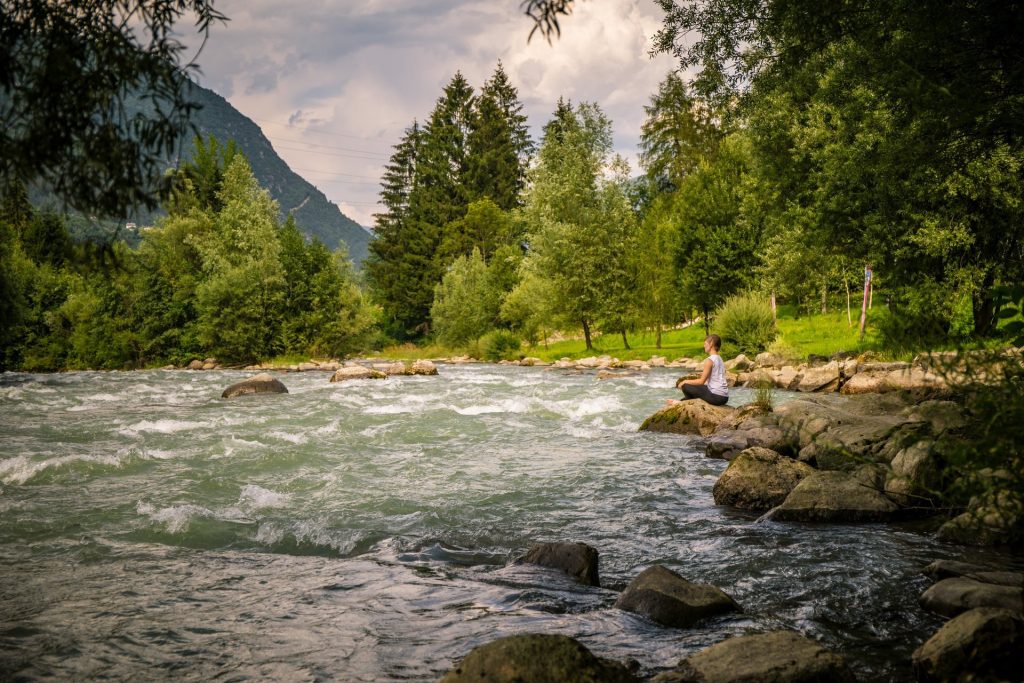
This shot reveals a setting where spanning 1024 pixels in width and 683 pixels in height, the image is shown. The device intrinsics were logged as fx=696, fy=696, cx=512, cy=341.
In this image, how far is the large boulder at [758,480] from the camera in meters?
8.26

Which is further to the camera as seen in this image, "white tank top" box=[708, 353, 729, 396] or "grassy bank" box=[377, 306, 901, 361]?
"grassy bank" box=[377, 306, 901, 361]

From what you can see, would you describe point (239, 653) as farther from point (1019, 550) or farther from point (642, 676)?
point (1019, 550)

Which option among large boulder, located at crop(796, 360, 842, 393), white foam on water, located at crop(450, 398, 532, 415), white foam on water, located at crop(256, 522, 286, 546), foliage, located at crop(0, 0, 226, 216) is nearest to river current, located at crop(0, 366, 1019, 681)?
white foam on water, located at crop(256, 522, 286, 546)

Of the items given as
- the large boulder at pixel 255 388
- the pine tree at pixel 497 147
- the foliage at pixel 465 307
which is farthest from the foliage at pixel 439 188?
the large boulder at pixel 255 388

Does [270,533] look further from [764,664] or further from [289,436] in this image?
[289,436]

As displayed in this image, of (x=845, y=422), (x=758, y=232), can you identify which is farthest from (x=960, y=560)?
(x=758, y=232)

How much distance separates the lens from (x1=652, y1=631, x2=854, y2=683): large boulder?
362 cm

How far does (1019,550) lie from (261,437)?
1208cm

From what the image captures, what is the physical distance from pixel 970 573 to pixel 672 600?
2.34 m

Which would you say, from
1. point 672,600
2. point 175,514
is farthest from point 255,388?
point 672,600

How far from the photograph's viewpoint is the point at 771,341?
31.0 m

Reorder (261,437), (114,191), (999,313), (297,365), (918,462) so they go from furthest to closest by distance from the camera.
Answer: (297,365) → (261,437) → (918,462) → (999,313) → (114,191)

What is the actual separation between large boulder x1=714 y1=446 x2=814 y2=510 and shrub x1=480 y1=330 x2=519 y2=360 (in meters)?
35.4

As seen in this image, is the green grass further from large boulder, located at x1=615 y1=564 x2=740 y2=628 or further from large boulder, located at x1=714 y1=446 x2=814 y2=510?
large boulder, located at x1=615 y1=564 x2=740 y2=628
